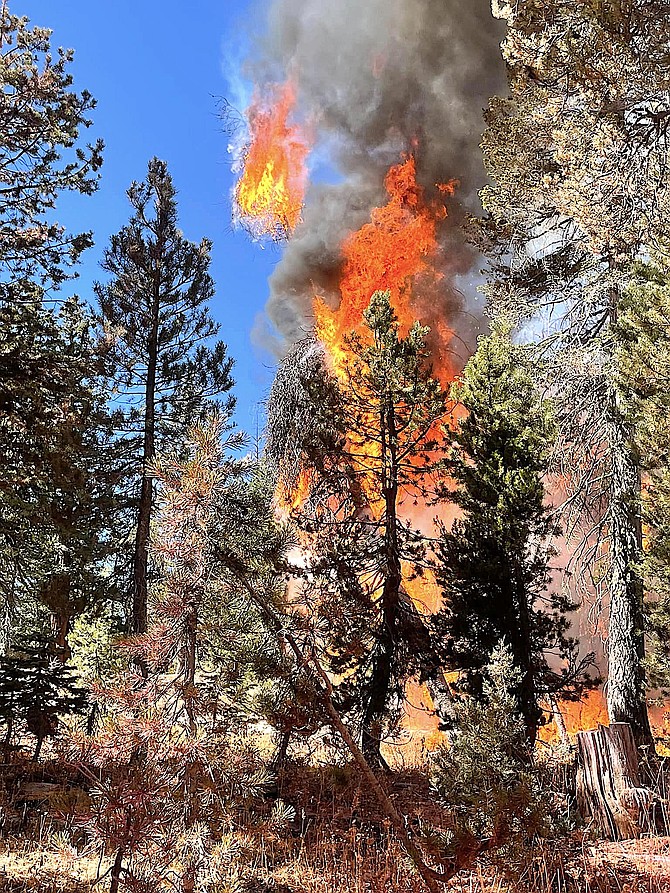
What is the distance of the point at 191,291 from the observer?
19859 millimetres

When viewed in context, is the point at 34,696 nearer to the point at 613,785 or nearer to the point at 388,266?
the point at 613,785

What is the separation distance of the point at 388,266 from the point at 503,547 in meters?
13.2

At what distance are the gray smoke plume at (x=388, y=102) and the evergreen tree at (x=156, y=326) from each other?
14.9ft

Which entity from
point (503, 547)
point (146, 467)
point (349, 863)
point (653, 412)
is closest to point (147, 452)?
point (146, 467)

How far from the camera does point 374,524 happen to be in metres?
12.2

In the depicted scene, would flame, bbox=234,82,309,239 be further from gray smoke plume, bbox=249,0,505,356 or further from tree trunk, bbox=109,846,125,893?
tree trunk, bbox=109,846,125,893

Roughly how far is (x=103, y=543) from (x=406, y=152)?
17401mm

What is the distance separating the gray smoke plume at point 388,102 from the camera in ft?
78.0

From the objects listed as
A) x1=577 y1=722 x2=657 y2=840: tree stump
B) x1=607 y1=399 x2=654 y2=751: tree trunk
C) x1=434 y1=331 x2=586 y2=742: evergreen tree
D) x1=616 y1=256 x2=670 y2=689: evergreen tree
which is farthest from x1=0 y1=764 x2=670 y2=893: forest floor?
x1=434 y1=331 x2=586 y2=742: evergreen tree

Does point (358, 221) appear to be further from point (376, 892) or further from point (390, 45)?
point (376, 892)

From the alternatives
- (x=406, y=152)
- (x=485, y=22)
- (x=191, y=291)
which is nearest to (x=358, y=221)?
(x=406, y=152)

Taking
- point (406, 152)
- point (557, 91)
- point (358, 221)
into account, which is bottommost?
point (557, 91)

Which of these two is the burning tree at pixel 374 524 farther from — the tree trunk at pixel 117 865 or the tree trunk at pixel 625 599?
the tree trunk at pixel 117 865

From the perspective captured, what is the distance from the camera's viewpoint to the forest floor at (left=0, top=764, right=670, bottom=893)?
5.90 m
